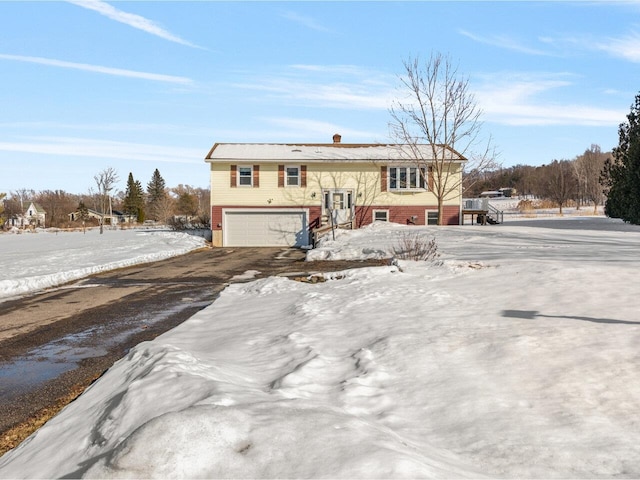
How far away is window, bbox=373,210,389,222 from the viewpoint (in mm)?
31953

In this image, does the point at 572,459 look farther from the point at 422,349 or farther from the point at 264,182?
the point at 264,182

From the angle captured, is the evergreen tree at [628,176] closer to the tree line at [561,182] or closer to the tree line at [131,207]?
the tree line at [561,182]

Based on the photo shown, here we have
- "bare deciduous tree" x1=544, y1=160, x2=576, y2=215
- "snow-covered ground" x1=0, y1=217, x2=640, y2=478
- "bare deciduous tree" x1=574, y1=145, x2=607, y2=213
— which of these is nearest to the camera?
"snow-covered ground" x1=0, y1=217, x2=640, y2=478

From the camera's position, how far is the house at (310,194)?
3145 centimetres

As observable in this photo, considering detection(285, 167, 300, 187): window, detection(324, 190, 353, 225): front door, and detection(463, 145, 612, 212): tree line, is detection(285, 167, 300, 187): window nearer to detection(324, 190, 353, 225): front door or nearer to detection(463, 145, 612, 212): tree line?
detection(324, 190, 353, 225): front door

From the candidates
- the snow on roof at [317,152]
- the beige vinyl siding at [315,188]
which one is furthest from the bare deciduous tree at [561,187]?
the beige vinyl siding at [315,188]

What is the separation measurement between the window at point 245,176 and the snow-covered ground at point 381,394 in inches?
912

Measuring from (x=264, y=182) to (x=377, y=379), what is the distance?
2742cm

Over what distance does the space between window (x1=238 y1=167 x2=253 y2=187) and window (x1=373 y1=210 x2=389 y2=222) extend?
27.5 ft

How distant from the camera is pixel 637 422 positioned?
3861 millimetres

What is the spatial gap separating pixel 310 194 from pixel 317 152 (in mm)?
3520

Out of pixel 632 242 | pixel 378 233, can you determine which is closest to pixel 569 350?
pixel 632 242

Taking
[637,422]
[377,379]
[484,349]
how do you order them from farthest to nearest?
[484,349] → [377,379] → [637,422]

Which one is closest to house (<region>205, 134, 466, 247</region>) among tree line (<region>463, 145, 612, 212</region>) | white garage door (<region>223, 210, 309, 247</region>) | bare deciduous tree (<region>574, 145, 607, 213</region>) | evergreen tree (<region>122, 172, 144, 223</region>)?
white garage door (<region>223, 210, 309, 247</region>)
